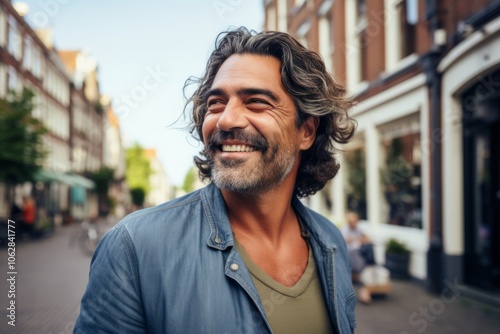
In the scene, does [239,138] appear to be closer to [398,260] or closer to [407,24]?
[398,260]

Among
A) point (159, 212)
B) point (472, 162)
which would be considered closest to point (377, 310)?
point (472, 162)

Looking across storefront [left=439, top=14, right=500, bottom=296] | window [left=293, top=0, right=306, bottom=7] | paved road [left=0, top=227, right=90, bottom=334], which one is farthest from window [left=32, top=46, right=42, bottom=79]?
storefront [left=439, top=14, right=500, bottom=296]

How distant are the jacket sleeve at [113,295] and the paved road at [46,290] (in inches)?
178

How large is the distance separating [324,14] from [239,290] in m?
13.8

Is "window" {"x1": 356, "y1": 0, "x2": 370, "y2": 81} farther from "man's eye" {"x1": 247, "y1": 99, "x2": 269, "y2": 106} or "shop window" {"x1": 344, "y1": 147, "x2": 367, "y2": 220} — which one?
"man's eye" {"x1": 247, "y1": 99, "x2": 269, "y2": 106}

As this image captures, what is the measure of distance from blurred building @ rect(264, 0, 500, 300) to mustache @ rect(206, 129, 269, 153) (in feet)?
12.3

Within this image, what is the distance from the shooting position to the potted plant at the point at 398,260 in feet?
29.7

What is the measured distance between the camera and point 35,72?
28.5 m

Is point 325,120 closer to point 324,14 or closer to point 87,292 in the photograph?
point 87,292

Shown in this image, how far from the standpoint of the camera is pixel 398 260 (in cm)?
906

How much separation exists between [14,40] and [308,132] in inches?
1013

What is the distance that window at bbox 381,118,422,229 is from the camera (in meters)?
9.38

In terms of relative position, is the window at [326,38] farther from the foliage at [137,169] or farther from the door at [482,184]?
the foliage at [137,169]

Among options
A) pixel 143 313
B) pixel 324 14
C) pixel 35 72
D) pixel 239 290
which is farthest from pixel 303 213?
pixel 35 72
